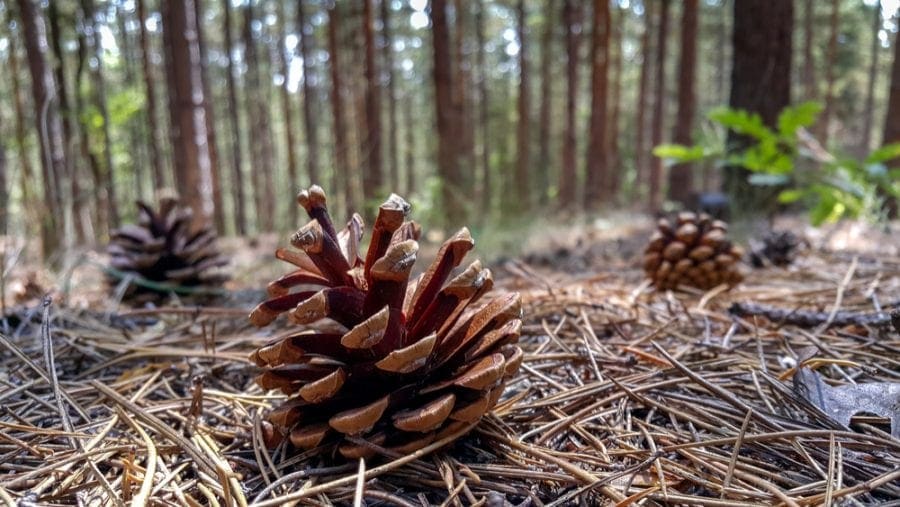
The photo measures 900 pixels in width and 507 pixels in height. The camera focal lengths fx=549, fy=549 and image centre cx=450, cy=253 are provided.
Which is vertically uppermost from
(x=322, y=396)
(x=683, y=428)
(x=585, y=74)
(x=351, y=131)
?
(x=585, y=74)

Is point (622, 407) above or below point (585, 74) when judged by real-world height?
below

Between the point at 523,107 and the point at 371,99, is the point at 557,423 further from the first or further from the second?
the point at 523,107

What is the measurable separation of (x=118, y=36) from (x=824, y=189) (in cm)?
1721

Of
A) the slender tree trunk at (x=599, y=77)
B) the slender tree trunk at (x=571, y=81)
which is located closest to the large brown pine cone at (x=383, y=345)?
the slender tree trunk at (x=599, y=77)

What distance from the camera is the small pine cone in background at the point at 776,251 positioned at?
318 centimetres

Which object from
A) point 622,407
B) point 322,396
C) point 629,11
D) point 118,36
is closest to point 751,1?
point 622,407

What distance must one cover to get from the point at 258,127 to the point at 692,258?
17922 mm

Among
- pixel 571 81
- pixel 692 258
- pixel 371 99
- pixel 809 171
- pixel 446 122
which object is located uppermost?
pixel 571 81

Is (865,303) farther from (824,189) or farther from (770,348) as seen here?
(824,189)

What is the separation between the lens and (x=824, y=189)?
386 centimetres

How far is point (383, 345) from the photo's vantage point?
109 centimetres

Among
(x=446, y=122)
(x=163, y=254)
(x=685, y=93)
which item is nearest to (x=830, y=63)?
(x=685, y=93)

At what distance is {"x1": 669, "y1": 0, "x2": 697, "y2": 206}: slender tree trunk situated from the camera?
9.34m

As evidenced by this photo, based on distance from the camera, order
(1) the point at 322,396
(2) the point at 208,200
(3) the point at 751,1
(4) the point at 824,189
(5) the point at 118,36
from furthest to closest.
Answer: (5) the point at 118,36 < (2) the point at 208,200 < (3) the point at 751,1 < (4) the point at 824,189 < (1) the point at 322,396
